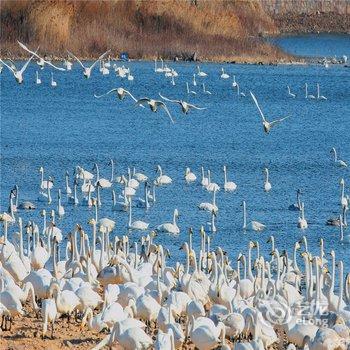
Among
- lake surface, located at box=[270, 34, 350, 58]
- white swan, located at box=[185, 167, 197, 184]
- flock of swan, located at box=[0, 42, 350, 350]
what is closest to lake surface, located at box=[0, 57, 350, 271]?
white swan, located at box=[185, 167, 197, 184]

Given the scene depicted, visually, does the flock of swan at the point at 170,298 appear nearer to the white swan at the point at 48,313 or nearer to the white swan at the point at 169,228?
the white swan at the point at 48,313

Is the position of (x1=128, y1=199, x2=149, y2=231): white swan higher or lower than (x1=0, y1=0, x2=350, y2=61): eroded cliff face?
higher

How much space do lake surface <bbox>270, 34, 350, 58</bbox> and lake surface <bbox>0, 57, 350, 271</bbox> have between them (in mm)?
23289

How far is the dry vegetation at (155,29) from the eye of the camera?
255ft

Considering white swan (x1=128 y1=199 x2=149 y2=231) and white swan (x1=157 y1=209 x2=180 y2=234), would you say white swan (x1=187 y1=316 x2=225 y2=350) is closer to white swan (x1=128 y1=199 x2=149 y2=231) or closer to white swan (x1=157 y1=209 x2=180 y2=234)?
white swan (x1=157 y1=209 x2=180 y2=234)

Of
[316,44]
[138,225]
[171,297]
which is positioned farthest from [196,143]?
[316,44]

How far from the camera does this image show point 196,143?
→ 149 ft

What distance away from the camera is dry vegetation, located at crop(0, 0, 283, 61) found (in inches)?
3066

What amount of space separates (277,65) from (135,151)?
41.3 m

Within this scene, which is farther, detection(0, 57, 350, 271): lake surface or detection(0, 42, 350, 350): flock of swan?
detection(0, 57, 350, 271): lake surface

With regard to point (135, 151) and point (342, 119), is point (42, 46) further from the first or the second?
point (135, 151)

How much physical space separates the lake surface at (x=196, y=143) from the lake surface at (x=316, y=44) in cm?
2329

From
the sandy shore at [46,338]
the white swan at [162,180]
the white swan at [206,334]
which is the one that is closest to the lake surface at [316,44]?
the white swan at [162,180]

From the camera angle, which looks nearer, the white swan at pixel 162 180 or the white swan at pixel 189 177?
the white swan at pixel 162 180
